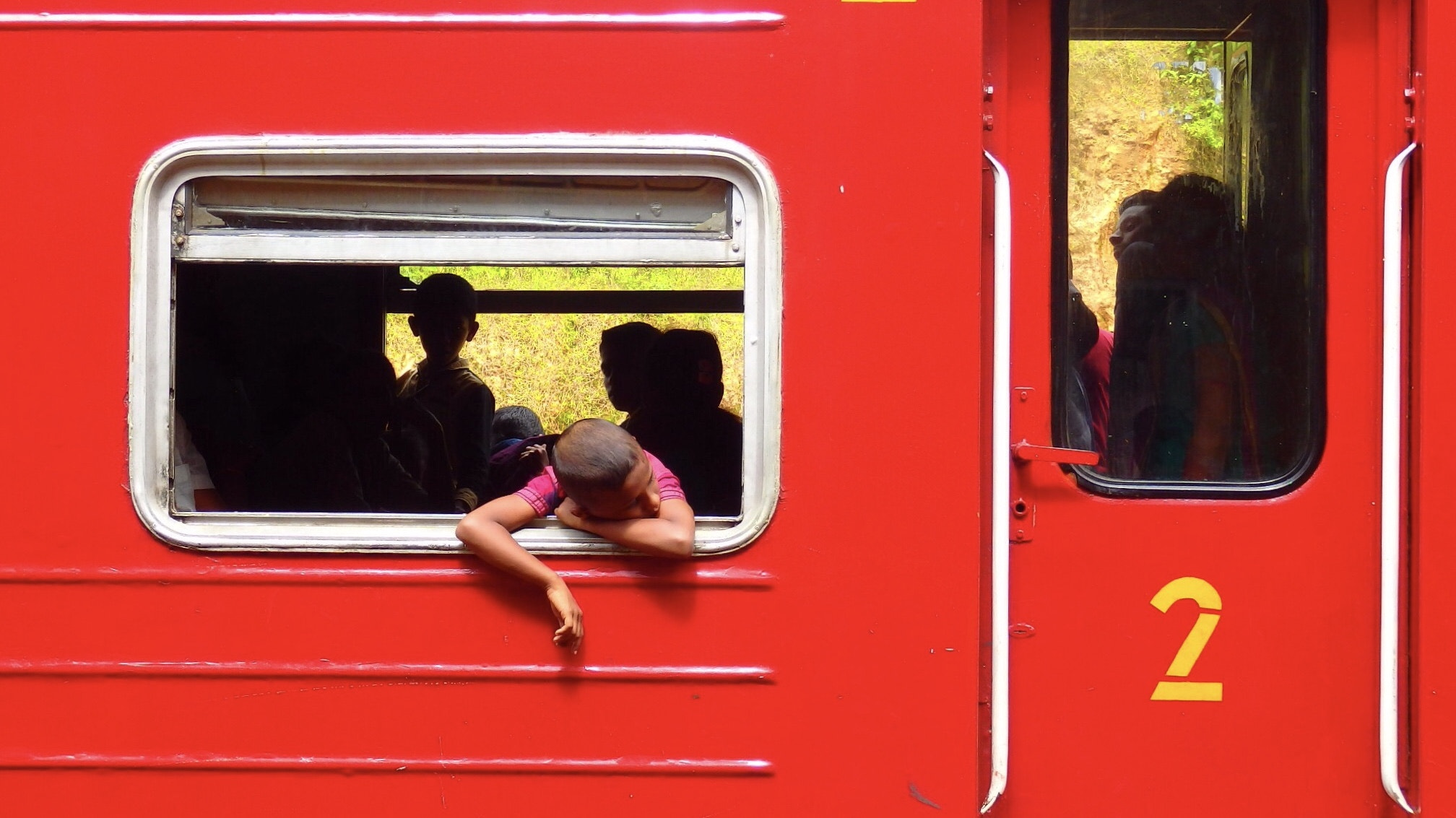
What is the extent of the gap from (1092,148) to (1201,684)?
974 millimetres

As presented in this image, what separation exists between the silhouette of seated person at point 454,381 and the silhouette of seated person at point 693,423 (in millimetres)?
422

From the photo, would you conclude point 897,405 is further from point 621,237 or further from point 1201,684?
point 1201,684

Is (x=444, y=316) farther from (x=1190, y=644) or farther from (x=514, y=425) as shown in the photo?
(x=1190, y=644)

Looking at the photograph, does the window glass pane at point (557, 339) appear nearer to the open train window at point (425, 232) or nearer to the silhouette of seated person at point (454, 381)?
the silhouette of seated person at point (454, 381)

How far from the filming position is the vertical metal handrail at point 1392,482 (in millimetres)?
1949

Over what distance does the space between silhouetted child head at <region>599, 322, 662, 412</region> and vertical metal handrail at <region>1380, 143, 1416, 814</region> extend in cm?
147

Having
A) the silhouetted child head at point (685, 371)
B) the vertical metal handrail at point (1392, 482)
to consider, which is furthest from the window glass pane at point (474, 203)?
the vertical metal handrail at point (1392, 482)

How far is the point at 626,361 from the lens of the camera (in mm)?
2840

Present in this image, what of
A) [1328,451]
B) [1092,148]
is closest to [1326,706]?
[1328,451]

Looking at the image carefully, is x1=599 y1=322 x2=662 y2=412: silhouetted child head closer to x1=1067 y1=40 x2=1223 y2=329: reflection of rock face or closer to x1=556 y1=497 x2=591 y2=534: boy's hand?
x1=556 y1=497 x2=591 y2=534: boy's hand

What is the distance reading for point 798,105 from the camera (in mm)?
1979

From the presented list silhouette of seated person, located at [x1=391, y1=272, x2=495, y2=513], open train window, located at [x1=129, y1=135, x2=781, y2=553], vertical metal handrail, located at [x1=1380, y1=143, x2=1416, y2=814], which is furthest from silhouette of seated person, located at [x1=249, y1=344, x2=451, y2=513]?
vertical metal handrail, located at [x1=1380, y1=143, x2=1416, y2=814]

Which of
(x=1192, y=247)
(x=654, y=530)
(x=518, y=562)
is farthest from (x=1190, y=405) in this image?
(x=518, y=562)

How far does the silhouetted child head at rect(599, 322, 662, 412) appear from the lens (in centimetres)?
268
